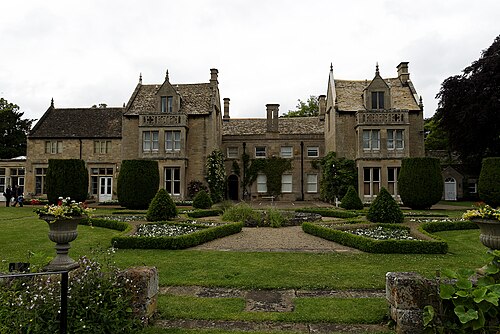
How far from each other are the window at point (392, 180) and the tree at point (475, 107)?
757 cm

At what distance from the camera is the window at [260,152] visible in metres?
35.8

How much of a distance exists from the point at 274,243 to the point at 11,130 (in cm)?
5070

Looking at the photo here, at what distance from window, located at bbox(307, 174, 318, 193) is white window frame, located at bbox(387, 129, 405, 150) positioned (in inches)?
314

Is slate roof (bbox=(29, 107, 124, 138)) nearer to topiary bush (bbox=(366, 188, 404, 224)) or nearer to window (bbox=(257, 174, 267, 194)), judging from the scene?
window (bbox=(257, 174, 267, 194))

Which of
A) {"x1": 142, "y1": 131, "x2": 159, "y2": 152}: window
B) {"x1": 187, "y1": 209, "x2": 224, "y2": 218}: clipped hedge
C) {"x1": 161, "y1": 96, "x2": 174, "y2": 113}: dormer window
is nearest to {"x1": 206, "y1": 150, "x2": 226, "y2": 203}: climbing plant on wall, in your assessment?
{"x1": 142, "y1": 131, "x2": 159, "y2": 152}: window

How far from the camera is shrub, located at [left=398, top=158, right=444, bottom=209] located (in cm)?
2370

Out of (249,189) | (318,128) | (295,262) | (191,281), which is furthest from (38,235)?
(318,128)

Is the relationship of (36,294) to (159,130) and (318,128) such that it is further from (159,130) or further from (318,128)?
(318,128)

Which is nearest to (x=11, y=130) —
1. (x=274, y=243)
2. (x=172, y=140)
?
(x=172, y=140)

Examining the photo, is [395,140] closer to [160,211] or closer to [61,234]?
[160,211]

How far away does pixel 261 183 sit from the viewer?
3544 cm

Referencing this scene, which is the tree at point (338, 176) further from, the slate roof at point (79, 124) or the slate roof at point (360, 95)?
the slate roof at point (79, 124)

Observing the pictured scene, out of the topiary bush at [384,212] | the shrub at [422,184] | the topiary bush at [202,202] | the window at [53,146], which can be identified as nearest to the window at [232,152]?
the topiary bush at [202,202]

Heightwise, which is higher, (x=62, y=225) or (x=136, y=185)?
(x=136, y=185)
